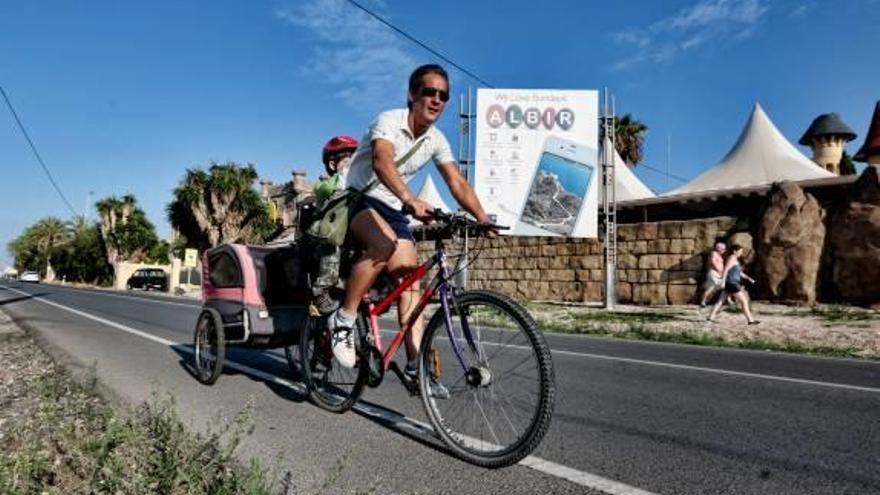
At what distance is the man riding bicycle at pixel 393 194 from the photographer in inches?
131

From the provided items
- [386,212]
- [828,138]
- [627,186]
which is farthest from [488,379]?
[828,138]

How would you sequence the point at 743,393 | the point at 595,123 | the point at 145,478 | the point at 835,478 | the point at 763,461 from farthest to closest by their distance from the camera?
the point at 595,123, the point at 743,393, the point at 763,461, the point at 835,478, the point at 145,478

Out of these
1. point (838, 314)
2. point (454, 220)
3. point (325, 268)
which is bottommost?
point (838, 314)

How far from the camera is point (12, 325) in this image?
11.0 meters

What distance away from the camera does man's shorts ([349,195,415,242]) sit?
140 inches

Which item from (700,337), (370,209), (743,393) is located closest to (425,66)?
(370,209)

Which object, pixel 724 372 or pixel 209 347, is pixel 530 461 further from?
pixel 724 372

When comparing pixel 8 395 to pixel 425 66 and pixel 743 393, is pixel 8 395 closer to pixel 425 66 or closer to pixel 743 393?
pixel 425 66

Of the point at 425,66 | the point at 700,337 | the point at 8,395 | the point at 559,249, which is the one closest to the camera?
the point at 425,66

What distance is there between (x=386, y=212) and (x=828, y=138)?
34820mm

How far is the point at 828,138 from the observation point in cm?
3127

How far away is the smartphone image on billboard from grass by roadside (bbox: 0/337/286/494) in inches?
588

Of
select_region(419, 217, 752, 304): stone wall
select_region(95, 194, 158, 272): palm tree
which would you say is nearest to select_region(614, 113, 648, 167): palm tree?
select_region(419, 217, 752, 304): stone wall

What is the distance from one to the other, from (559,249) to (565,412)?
15.8 m
